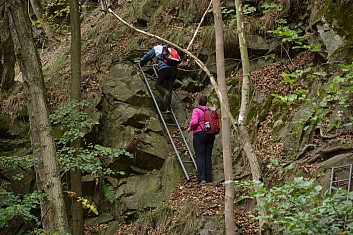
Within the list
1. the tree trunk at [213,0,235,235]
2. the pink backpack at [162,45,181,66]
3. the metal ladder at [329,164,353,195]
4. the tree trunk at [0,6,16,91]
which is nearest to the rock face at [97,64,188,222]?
the pink backpack at [162,45,181,66]

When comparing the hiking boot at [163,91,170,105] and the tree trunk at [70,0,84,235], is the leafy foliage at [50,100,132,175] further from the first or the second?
the hiking boot at [163,91,170,105]

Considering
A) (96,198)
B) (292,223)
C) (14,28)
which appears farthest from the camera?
(96,198)

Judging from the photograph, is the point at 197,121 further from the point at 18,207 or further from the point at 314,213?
the point at 314,213

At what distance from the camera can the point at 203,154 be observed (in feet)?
28.6

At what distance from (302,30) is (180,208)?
18.3 ft

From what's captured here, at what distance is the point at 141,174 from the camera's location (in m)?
9.45

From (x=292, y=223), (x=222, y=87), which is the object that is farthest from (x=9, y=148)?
(x=292, y=223)

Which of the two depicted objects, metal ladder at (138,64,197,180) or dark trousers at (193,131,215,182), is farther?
metal ladder at (138,64,197,180)

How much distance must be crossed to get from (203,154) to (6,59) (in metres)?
5.54

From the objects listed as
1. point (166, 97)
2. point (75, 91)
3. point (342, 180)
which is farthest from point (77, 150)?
point (342, 180)

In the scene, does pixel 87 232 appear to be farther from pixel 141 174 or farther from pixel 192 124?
pixel 192 124

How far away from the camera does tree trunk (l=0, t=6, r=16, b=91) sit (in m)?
9.57

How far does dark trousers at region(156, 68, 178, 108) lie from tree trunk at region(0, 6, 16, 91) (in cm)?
347

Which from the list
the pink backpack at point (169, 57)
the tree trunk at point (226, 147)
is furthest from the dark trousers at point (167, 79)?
the tree trunk at point (226, 147)
